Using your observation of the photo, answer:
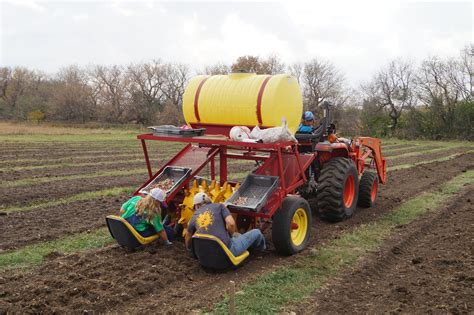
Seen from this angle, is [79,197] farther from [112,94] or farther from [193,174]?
[112,94]

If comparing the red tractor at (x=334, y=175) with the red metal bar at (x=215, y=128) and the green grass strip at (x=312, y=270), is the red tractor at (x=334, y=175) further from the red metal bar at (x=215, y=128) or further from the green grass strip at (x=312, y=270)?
the red metal bar at (x=215, y=128)

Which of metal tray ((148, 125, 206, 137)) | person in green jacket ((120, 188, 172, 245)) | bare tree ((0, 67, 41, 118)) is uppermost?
bare tree ((0, 67, 41, 118))

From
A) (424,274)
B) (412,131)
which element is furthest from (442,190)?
(412,131)

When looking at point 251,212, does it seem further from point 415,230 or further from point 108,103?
point 108,103

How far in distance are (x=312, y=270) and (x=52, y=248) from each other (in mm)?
3517

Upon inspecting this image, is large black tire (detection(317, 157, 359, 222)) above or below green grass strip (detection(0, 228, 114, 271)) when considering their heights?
above

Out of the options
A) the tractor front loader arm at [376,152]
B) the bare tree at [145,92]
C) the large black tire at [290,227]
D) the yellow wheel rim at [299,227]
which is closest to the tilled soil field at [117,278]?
the large black tire at [290,227]

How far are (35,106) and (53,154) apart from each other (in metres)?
38.2

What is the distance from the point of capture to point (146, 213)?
5.95 m

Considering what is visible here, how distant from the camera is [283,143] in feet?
19.0

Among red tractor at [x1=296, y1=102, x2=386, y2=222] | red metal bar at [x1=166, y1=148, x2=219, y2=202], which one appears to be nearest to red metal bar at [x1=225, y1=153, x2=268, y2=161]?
red metal bar at [x1=166, y1=148, x2=219, y2=202]

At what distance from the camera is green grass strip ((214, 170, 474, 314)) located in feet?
14.9

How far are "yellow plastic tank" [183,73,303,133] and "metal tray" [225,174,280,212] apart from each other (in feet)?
2.38

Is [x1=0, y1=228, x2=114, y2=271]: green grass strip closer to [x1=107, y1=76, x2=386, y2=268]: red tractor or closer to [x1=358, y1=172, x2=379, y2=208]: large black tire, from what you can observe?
[x1=107, y1=76, x2=386, y2=268]: red tractor
